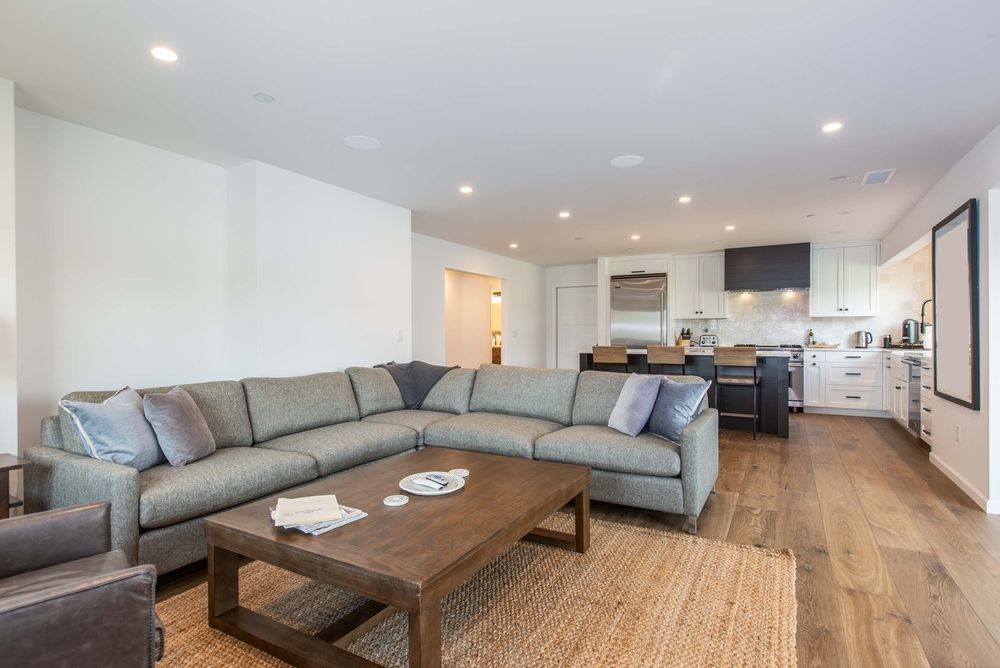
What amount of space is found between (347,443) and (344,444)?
1.0 inches

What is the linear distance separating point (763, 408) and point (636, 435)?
2.98m

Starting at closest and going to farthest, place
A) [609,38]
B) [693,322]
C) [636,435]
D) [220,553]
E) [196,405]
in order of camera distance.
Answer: [220,553] < [609,38] < [196,405] < [636,435] < [693,322]

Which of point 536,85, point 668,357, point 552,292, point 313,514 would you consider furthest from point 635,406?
point 552,292

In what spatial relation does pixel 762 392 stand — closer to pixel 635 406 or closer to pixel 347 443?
pixel 635 406

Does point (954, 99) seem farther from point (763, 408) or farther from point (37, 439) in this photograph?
point (37, 439)

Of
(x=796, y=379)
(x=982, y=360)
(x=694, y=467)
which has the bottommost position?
(x=694, y=467)

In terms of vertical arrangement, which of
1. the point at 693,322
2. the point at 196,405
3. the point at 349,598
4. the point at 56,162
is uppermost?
the point at 56,162

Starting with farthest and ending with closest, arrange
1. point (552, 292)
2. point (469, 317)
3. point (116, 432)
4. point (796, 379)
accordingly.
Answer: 1. point (552, 292)
2. point (469, 317)
3. point (796, 379)
4. point (116, 432)

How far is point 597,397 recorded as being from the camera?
362cm

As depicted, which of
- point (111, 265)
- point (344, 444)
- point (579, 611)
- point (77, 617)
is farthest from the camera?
point (111, 265)

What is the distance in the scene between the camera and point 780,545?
2596 millimetres

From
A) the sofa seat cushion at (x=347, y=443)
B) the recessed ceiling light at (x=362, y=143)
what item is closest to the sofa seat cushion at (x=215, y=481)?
the sofa seat cushion at (x=347, y=443)

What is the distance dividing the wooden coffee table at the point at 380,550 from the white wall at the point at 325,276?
6.66ft

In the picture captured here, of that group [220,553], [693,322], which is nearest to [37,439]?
[220,553]
